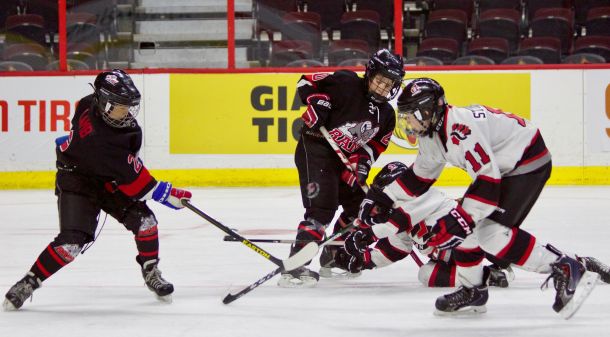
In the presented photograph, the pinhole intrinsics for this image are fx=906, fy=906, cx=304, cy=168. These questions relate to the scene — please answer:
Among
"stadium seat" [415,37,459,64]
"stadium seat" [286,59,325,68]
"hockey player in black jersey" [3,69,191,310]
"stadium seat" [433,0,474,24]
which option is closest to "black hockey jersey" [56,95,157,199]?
"hockey player in black jersey" [3,69,191,310]

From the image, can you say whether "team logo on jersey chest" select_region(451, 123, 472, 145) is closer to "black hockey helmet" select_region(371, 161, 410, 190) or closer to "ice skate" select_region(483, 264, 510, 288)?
"black hockey helmet" select_region(371, 161, 410, 190)

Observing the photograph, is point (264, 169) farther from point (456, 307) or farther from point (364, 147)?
point (456, 307)

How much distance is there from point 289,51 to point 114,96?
5141 mm

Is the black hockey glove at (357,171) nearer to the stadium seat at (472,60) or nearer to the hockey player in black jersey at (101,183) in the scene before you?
the hockey player in black jersey at (101,183)

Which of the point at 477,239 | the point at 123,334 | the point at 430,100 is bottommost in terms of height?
the point at 123,334

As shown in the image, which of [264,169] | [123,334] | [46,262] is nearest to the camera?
[123,334]

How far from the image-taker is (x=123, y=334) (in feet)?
8.64

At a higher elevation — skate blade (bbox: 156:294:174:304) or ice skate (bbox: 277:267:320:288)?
skate blade (bbox: 156:294:174:304)

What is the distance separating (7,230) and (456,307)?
3215 mm

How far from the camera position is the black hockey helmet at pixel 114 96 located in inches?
118

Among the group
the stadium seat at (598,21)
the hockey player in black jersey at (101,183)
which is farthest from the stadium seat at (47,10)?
the hockey player in black jersey at (101,183)

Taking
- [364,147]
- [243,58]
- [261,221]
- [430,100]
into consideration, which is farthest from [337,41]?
[430,100]

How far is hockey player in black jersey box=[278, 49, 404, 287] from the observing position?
12.2ft

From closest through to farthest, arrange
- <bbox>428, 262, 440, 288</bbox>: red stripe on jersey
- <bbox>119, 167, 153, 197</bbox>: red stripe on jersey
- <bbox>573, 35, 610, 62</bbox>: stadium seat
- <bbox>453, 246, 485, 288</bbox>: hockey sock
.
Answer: <bbox>453, 246, 485, 288</bbox>: hockey sock → <bbox>119, 167, 153, 197</bbox>: red stripe on jersey → <bbox>428, 262, 440, 288</bbox>: red stripe on jersey → <bbox>573, 35, 610, 62</bbox>: stadium seat
